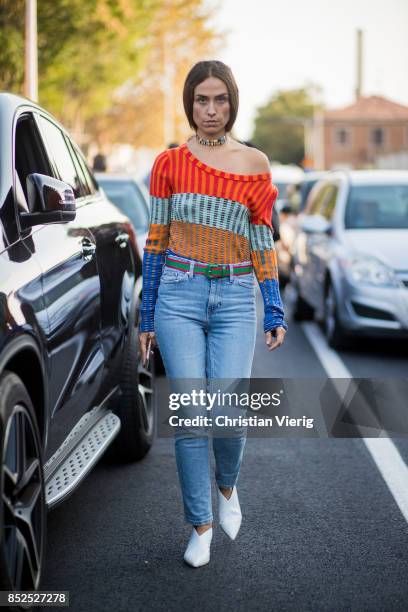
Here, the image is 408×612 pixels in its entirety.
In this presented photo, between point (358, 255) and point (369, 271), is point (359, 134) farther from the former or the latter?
point (369, 271)

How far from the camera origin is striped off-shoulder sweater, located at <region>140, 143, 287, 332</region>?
413 cm

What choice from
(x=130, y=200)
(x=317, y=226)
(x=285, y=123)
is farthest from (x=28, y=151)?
(x=285, y=123)

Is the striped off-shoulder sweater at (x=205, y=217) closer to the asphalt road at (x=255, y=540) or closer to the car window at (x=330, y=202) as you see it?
the asphalt road at (x=255, y=540)

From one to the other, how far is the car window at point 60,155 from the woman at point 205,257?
99 centimetres

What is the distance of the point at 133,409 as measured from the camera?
5.65m

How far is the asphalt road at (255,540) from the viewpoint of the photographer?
399cm

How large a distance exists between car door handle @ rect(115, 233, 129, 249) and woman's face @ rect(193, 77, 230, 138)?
155 cm

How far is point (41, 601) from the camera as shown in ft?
12.0

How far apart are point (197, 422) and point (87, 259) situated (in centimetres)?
101

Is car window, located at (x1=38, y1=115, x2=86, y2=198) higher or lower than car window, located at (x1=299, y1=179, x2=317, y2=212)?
above

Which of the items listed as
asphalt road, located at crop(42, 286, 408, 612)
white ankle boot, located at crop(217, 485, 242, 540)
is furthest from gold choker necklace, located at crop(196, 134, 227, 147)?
asphalt road, located at crop(42, 286, 408, 612)

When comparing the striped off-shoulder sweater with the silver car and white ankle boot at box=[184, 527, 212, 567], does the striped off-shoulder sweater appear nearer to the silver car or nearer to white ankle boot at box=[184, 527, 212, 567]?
white ankle boot at box=[184, 527, 212, 567]

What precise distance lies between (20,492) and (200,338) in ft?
3.33

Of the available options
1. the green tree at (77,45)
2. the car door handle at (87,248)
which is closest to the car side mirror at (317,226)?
the car door handle at (87,248)
